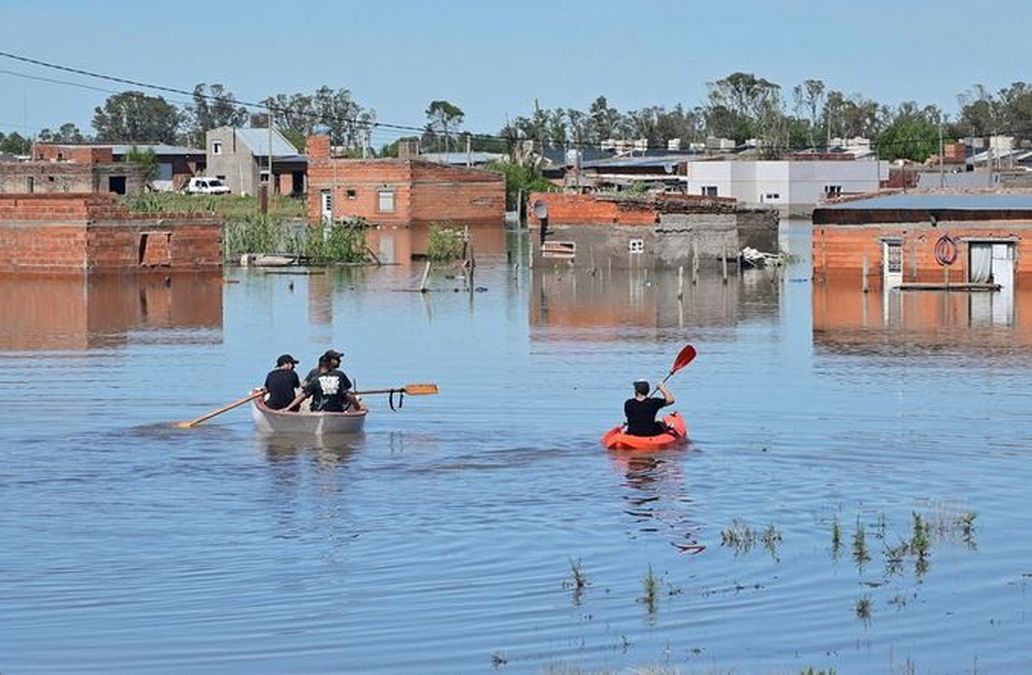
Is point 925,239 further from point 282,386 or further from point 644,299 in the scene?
point 282,386

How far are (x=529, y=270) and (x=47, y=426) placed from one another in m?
47.6

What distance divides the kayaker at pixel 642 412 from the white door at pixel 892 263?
39.8 meters

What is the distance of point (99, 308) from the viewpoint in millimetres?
55688

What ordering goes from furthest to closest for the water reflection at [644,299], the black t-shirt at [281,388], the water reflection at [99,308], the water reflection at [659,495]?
the water reflection at [644,299], the water reflection at [99,308], the black t-shirt at [281,388], the water reflection at [659,495]

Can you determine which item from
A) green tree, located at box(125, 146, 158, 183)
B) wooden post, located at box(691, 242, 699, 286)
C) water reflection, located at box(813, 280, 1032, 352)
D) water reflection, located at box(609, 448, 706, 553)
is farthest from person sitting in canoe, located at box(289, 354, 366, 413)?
green tree, located at box(125, 146, 158, 183)

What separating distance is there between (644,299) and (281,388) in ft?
114

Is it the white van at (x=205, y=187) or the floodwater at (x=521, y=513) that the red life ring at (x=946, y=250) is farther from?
the white van at (x=205, y=187)

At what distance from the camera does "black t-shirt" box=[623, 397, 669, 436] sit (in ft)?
89.6

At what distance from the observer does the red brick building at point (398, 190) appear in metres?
112

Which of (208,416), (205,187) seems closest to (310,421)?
(208,416)

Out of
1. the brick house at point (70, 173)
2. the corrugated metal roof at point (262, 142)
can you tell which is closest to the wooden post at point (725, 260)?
the brick house at point (70, 173)

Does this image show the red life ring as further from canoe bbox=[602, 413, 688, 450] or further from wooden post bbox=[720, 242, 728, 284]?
canoe bbox=[602, 413, 688, 450]

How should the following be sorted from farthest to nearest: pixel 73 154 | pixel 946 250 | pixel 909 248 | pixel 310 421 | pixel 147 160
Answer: pixel 147 160 → pixel 73 154 → pixel 909 248 → pixel 946 250 → pixel 310 421

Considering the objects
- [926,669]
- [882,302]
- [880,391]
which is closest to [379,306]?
[882,302]
